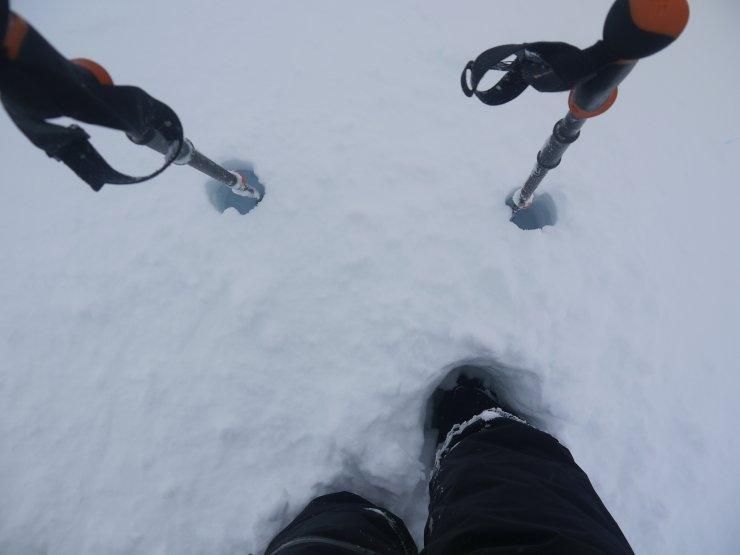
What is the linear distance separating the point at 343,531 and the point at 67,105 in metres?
2.13

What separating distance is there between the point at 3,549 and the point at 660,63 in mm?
7444

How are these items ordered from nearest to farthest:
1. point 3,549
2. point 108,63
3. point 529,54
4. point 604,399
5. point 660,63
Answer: point 529,54 < point 3,549 < point 604,399 < point 108,63 < point 660,63

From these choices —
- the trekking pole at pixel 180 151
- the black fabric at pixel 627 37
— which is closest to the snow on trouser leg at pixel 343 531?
the trekking pole at pixel 180 151

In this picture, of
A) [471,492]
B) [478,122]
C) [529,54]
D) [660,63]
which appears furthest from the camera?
[660,63]

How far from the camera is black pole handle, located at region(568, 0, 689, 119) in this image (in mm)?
1081

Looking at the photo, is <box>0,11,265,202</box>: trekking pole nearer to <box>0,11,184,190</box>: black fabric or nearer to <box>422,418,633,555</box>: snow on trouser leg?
<box>0,11,184,190</box>: black fabric

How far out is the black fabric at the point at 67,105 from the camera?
1185mm

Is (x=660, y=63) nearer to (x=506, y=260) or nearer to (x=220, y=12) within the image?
(x=506, y=260)

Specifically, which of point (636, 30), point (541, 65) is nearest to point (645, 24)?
point (636, 30)

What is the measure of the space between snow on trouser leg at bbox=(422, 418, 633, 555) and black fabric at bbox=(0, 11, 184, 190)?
2.04 meters

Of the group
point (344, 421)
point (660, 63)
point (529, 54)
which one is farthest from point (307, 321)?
point (660, 63)

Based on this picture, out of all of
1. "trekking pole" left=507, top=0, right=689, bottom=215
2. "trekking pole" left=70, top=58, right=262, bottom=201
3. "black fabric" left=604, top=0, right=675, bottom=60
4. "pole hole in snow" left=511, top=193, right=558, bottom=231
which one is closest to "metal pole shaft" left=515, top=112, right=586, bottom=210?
"trekking pole" left=507, top=0, right=689, bottom=215

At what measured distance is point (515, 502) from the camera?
1.41 meters

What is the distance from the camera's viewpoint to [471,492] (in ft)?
5.14
